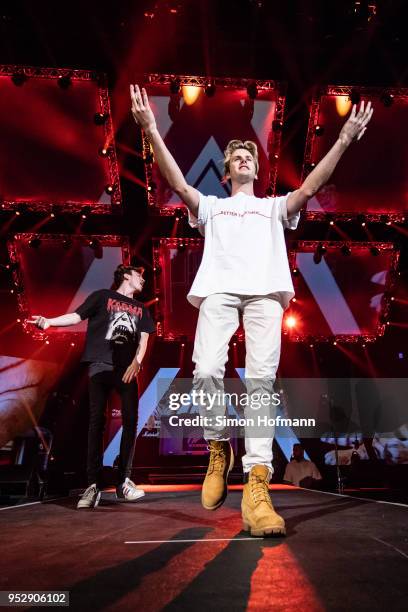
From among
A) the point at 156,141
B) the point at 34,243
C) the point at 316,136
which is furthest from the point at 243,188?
the point at 34,243

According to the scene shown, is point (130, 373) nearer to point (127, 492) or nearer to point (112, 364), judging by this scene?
point (112, 364)

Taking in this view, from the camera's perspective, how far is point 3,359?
31.9 feet

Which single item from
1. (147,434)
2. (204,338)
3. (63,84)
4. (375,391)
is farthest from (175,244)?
(375,391)

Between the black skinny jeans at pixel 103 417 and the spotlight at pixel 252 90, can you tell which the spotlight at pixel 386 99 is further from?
the black skinny jeans at pixel 103 417

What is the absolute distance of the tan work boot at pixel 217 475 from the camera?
2.06m

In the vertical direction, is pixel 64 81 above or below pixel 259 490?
above

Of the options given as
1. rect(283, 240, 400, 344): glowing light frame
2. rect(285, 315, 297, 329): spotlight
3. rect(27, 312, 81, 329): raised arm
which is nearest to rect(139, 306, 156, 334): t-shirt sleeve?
rect(27, 312, 81, 329): raised arm

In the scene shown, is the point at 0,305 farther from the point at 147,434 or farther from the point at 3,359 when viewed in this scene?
the point at 147,434

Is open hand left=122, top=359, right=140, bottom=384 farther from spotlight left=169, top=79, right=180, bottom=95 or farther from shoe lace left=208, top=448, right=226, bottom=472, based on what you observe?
spotlight left=169, top=79, right=180, bottom=95

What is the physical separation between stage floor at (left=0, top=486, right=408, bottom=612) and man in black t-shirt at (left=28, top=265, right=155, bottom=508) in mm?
1185

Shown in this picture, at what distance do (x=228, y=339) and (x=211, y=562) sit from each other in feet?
3.72

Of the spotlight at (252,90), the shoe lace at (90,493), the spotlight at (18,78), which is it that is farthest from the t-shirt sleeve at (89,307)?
the spotlight at (252,90)

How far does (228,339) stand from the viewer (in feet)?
7.59

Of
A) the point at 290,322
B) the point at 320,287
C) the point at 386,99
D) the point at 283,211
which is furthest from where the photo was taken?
the point at 290,322
